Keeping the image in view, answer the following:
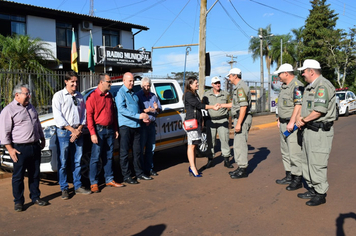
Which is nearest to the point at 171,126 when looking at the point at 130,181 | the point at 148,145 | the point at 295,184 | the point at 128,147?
the point at 148,145

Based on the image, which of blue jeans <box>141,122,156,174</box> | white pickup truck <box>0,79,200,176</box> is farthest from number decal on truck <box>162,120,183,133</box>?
blue jeans <box>141,122,156,174</box>

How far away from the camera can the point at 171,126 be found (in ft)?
24.6

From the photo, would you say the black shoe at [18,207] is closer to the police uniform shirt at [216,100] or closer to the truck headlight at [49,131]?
the truck headlight at [49,131]

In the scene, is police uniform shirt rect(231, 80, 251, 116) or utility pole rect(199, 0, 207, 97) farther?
utility pole rect(199, 0, 207, 97)

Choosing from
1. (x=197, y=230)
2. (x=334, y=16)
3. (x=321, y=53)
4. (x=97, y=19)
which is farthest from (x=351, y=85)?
(x=197, y=230)

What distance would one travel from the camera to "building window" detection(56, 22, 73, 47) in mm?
21000

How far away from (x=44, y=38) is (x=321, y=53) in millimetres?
32160

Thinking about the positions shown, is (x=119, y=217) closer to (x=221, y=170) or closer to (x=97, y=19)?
(x=221, y=170)

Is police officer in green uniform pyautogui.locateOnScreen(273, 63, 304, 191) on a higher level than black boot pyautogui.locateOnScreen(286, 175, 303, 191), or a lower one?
higher

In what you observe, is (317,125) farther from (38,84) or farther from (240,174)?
(38,84)

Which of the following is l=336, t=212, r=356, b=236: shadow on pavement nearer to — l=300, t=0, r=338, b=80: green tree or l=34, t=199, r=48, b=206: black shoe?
l=34, t=199, r=48, b=206: black shoe

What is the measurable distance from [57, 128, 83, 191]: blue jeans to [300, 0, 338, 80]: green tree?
1541 inches

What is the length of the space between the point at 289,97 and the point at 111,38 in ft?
66.8

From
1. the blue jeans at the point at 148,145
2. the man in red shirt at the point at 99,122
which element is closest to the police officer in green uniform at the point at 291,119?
the blue jeans at the point at 148,145
